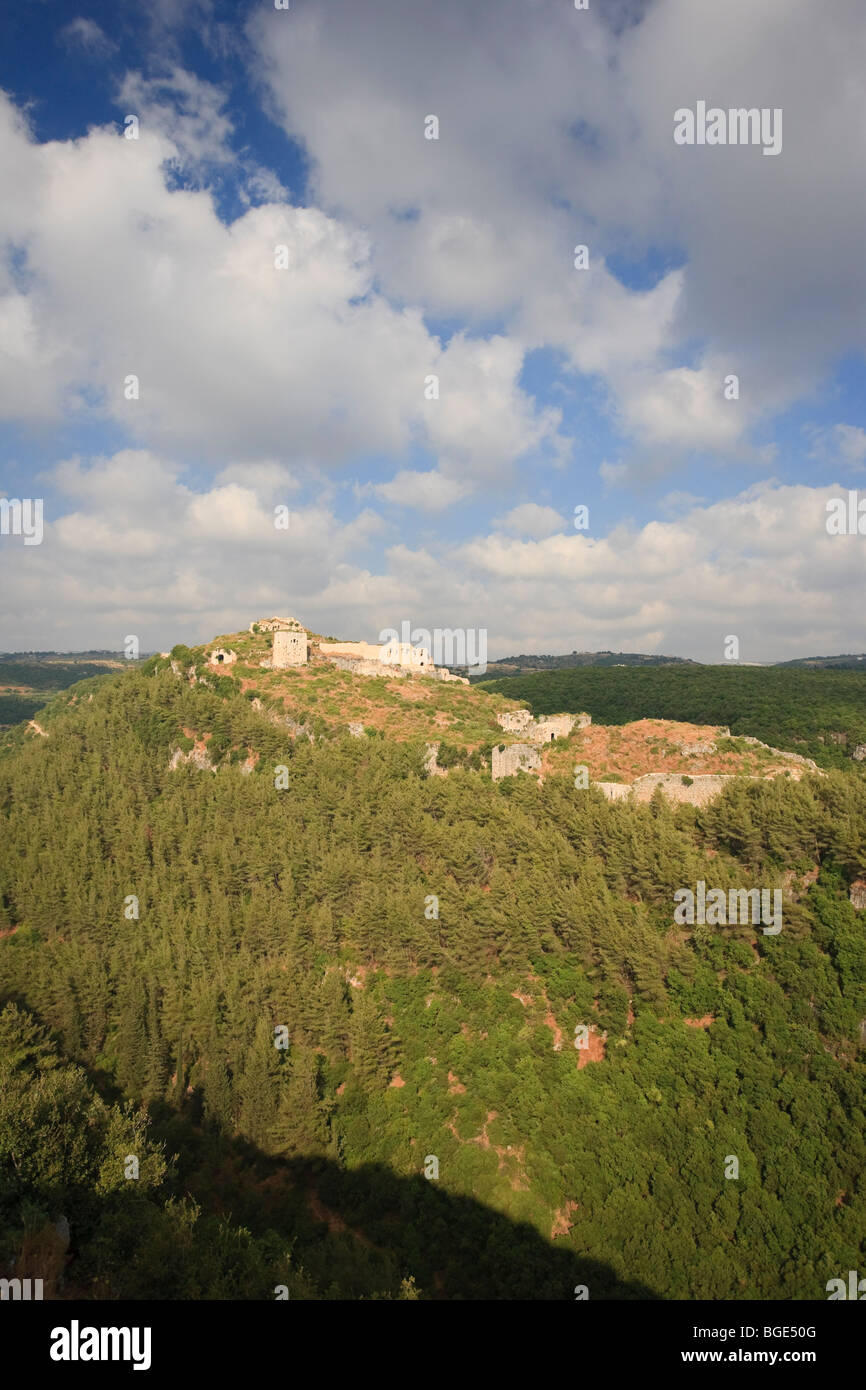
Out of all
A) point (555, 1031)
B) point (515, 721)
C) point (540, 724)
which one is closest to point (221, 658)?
point (515, 721)

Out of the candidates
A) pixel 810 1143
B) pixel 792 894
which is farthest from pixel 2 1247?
pixel 792 894

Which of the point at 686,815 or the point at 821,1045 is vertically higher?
the point at 686,815

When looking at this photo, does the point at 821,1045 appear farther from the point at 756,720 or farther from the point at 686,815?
the point at 756,720

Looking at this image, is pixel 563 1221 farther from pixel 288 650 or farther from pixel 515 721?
pixel 288 650

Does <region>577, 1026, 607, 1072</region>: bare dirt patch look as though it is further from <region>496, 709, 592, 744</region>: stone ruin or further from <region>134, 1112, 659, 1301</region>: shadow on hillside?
<region>496, 709, 592, 744</region>: stone ruin

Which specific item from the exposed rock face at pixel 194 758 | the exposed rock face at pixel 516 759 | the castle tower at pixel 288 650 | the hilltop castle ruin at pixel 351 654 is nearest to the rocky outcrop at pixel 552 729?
the exposed rock face at pixel 516 759
